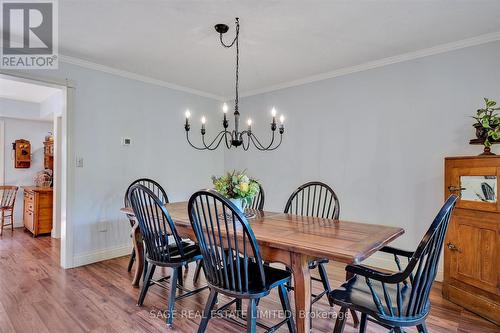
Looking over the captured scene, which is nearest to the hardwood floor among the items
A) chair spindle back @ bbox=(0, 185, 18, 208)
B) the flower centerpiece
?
the flower centerpiece

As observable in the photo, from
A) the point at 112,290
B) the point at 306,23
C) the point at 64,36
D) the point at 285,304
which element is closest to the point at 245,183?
the point at 285,304

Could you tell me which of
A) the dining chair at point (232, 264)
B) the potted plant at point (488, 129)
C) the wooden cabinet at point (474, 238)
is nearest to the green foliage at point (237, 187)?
the dining chair at point (232, 264)

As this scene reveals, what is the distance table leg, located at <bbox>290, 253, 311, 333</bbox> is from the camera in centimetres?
157

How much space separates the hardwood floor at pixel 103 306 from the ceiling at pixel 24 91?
101 inches

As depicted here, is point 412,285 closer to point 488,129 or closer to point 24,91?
point 488,129

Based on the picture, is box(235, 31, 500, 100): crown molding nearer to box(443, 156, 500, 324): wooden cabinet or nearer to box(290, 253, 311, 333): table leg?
box(443, 156, 500, 324): wooden cabinet

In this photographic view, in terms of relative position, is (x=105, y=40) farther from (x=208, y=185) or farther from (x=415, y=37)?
(x=415, y=37)

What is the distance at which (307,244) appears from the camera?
5.05ft

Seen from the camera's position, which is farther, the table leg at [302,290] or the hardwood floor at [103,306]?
the hardwood floor at [103,306]

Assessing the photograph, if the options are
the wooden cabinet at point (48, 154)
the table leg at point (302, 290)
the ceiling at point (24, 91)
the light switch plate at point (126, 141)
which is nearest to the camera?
the table leg at point (302, 290)

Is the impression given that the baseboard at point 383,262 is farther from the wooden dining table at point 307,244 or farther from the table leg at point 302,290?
the table leg at point 302,290

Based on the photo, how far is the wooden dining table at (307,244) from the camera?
1.46 metres

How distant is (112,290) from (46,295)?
1.81ft

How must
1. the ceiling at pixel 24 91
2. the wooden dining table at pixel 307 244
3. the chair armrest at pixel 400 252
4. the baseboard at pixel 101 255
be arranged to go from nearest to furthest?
the wooden dining table at pixel 307 244
the chair armrest at pixel 400 252
the baseboard at pixel 101 255
the ceiling at pixel 24 91
